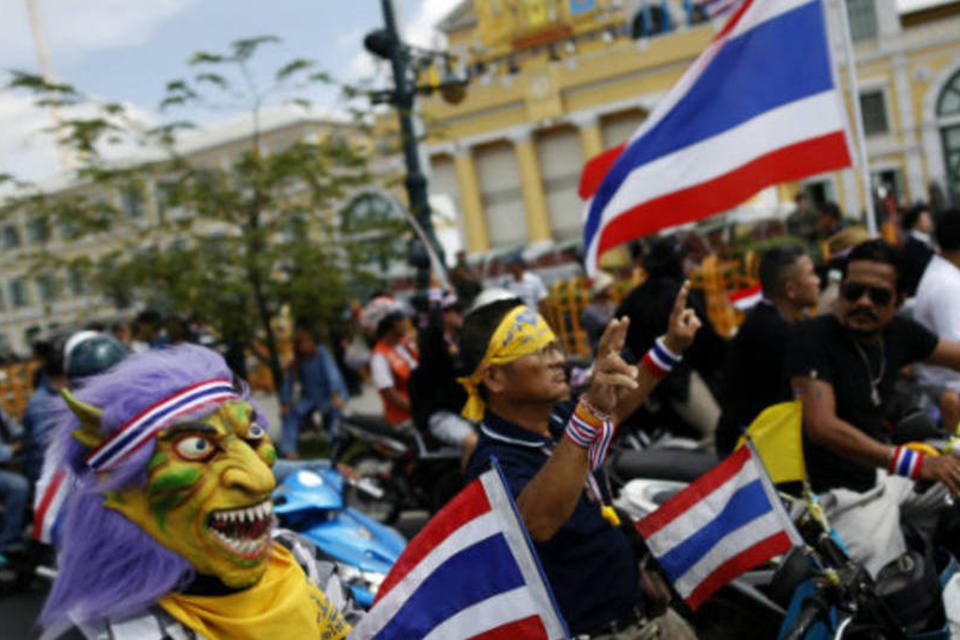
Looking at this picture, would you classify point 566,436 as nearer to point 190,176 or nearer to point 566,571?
point 566,571

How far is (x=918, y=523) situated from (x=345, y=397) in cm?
735

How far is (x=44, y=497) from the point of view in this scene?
13.7 feet

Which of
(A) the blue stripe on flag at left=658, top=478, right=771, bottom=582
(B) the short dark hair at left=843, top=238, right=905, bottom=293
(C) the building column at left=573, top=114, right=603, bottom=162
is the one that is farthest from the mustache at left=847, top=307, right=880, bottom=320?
(C) the building column at left=573, top=114, right=603, bottom=162

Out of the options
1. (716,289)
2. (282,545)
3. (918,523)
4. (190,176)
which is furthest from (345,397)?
(282,545)

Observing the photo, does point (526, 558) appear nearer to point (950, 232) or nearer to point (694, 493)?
point (694, 493)

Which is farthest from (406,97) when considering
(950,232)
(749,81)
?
(950,232)

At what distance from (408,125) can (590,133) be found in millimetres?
27924

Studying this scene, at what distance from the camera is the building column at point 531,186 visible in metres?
39.1

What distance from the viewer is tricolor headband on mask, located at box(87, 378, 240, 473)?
80.9 inches

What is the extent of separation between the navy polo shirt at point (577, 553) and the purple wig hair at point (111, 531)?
2.93 ft

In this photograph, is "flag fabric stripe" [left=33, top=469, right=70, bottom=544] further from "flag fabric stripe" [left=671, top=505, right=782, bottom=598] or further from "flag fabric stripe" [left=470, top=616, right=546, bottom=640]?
"flag fabric stripe" [left=671, top=505, right=782, bottom=598]

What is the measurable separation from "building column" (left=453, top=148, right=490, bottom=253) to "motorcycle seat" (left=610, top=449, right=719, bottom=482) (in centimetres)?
3553

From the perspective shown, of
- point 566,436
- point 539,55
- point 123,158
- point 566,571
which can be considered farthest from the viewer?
point 539,55

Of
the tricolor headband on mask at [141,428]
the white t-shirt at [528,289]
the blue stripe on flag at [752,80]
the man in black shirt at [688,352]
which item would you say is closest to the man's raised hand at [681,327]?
the tricolor headband on mask at [141,428]
